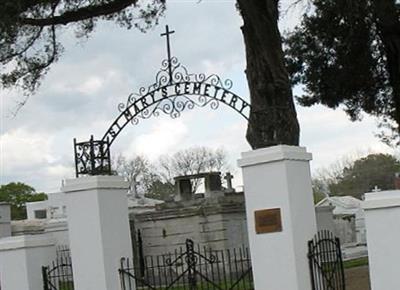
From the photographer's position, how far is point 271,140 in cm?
1062

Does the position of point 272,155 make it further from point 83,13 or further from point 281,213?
point 83,13

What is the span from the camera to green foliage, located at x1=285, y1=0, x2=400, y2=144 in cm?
1806

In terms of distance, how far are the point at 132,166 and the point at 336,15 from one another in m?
40.3

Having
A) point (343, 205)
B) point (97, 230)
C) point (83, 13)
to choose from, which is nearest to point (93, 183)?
point (97, 230)

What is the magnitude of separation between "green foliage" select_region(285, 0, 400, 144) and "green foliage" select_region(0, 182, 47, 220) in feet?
131

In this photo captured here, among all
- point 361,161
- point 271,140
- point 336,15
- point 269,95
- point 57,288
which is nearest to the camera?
point 271,140

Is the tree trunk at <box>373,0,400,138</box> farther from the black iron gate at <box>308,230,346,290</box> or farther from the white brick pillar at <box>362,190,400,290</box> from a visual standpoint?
the white brick pillar at <box>362,190,400,290</box>

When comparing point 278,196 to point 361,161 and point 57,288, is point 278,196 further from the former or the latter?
point 361,161

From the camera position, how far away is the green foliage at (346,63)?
59.3 feet

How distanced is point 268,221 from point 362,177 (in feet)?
180

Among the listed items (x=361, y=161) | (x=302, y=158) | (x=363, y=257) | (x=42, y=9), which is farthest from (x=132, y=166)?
(x=302, y=158)

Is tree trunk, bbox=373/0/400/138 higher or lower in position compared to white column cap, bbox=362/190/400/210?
higher

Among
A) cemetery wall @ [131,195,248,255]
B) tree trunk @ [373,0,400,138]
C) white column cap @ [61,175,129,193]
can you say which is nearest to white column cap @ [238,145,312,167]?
white column cap @ [61,175,129,193]

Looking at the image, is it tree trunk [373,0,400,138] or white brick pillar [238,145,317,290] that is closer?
white brick pillar [238,145,317,290]
